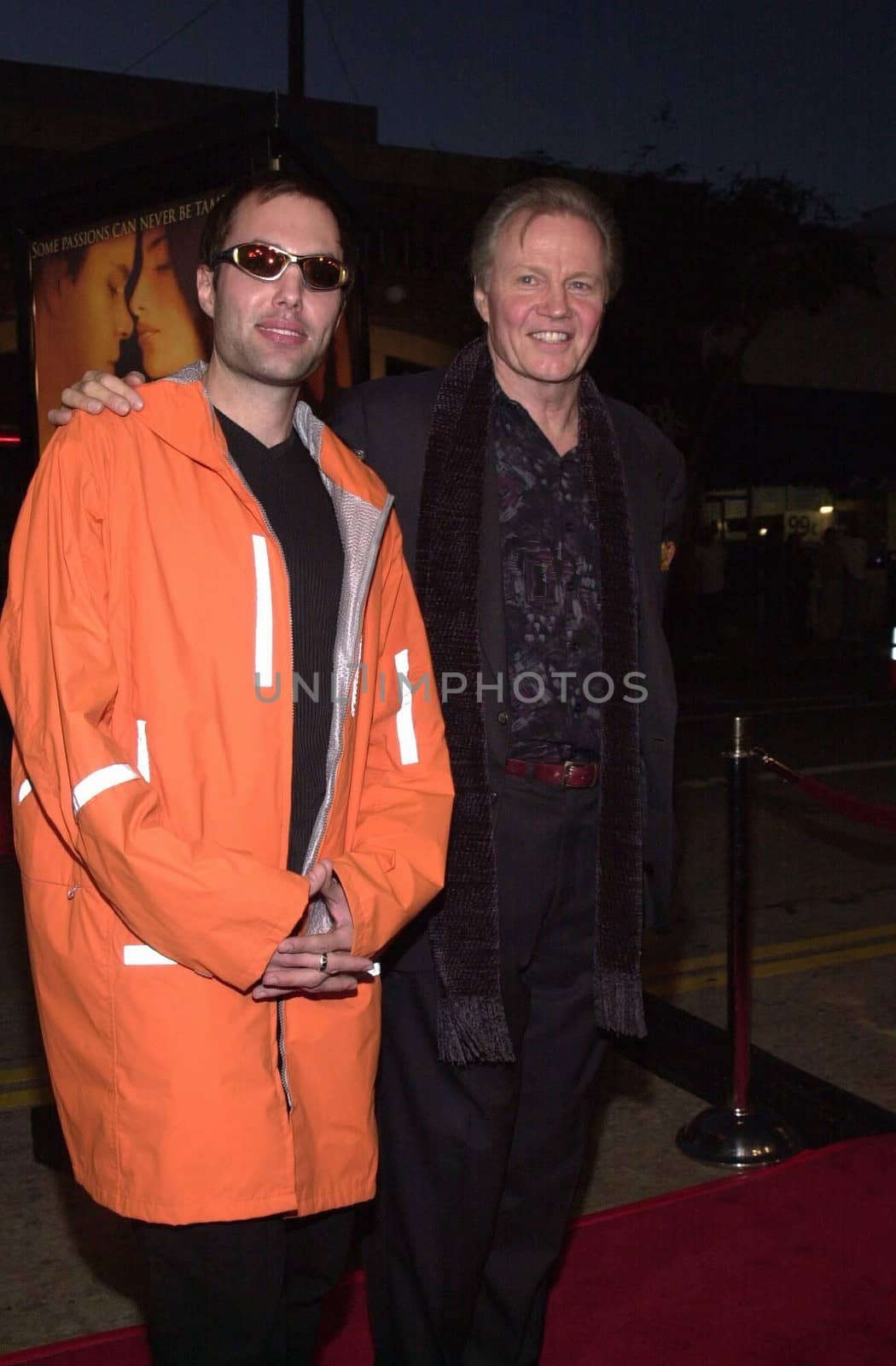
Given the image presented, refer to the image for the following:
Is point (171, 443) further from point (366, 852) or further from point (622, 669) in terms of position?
point (622, 669)

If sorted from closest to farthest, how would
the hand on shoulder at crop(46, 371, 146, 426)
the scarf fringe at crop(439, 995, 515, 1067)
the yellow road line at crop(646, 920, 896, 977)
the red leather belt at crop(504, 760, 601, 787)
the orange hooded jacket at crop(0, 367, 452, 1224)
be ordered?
the orange hooded jacket at crop(0, 367, 452, 1224) < the hand on shoulder at crop(46, 371, 146, 426) < the scarf fringe at crop(439, 995, 515, 1067) < the red leather belt at crop(504, 760, 601, 787) < the yellow road line at crop(646, 920, 896, 977)

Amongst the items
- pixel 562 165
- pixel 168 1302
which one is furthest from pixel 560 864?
pixel 562 165

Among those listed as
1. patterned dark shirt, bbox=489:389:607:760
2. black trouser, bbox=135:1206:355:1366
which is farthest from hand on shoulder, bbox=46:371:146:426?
black trouser, bbox=135:1206:355:1366

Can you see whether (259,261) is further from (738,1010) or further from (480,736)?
(738,1010)

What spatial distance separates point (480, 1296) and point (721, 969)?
10.7ft

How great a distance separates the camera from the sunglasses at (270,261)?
2.41 metres

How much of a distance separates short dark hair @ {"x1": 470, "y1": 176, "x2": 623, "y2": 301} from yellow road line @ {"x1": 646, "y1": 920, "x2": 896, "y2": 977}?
11.8 ft

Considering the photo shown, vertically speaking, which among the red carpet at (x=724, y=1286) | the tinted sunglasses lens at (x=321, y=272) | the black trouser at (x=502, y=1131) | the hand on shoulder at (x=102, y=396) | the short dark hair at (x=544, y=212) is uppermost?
the short dark hair at (x=544, y=212)

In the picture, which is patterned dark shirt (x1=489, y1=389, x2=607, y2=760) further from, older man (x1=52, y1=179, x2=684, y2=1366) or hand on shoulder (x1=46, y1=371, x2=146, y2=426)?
hand on shoulder (x1=46, y1=371, x2=146, y2=426)

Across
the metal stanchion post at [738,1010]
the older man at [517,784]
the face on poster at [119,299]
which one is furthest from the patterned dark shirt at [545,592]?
the metal stanchion post at [738,1010]

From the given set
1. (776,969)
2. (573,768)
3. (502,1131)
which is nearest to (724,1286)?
(502,1131)

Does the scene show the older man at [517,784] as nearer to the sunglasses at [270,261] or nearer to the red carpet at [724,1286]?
the red carpet at [724,1286]

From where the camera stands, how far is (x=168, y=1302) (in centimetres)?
222

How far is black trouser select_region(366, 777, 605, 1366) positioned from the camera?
9.52 ft
